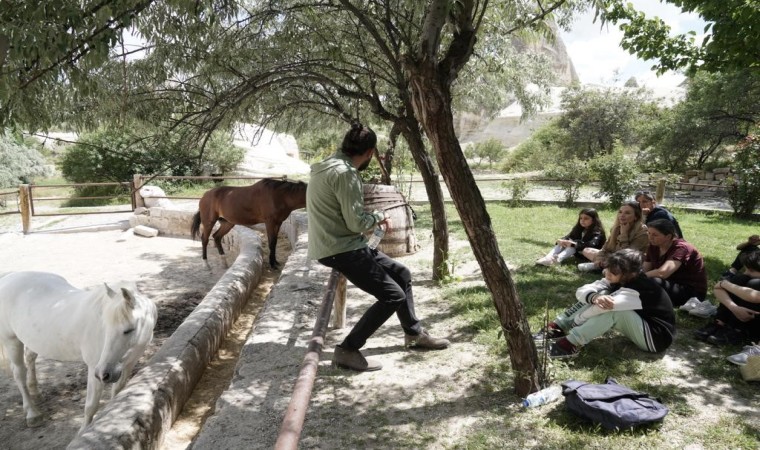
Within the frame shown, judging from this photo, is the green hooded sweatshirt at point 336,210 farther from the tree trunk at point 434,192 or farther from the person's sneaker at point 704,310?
the person's sneaker at point 704,310

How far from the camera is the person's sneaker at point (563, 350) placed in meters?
3.40

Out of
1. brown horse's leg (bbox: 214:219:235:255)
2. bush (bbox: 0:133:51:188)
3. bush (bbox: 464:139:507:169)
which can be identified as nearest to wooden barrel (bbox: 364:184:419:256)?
brown horse's leg (bbox: 214:219:235:255)

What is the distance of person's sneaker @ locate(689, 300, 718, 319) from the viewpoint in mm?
4113

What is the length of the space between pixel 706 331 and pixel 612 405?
5.84ft

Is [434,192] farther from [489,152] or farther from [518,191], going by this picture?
[489,152]

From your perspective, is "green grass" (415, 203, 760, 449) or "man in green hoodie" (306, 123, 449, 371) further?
"man in green hoodie" (306, 123, 449, 371)

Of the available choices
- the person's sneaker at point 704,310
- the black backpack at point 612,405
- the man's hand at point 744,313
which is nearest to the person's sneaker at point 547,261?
the person's sneaker at point 704,310

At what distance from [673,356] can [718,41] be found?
3585 millimetres

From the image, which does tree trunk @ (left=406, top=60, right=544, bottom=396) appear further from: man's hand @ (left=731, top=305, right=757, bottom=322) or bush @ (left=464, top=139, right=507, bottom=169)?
bush @ (left=464, top=139, right=507, bottom=169)

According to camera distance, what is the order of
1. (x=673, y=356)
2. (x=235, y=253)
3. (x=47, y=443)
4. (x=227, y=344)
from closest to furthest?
(x=47, y=443)
(x=673, y=356)
(x=227, y=344)
(x=235, y=253)

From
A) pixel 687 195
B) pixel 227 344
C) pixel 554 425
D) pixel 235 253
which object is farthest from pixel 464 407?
pixel 687 195

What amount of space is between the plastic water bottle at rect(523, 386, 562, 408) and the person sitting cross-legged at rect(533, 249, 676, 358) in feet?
1.58

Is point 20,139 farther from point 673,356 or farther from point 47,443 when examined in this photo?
point 673,356

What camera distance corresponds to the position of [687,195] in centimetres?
1573
